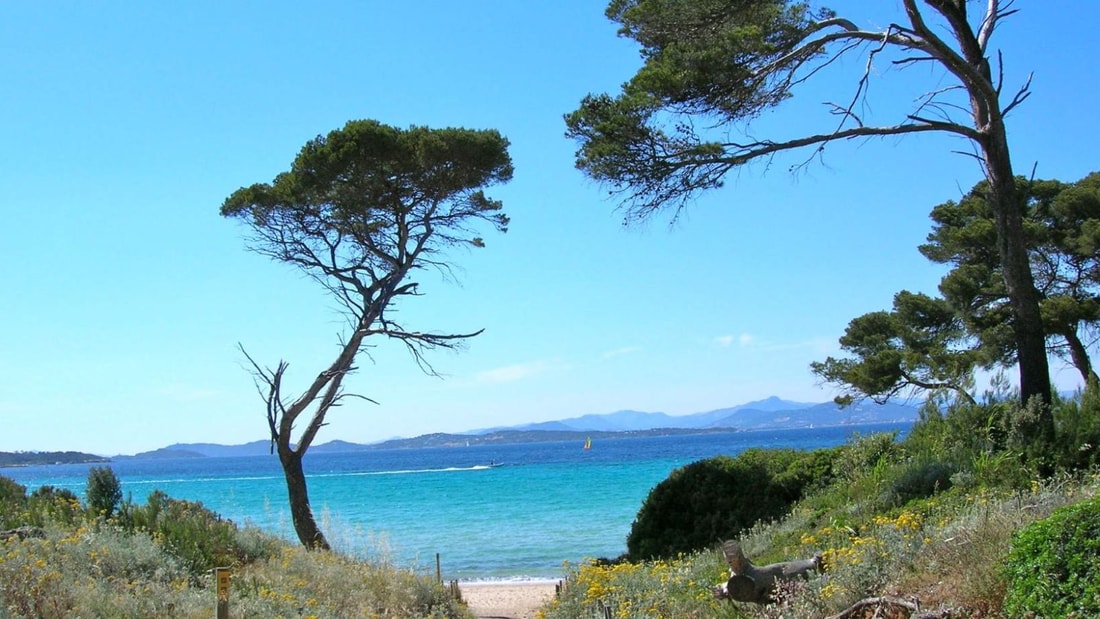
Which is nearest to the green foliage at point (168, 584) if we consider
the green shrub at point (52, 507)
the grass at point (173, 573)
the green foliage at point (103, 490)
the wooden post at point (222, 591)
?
the grass at point (173, 573)

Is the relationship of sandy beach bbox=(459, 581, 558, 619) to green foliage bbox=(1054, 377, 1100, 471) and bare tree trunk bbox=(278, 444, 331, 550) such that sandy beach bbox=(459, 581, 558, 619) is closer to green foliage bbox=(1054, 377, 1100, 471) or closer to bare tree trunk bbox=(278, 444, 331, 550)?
bare tree trunk bbox=(278, 444, 331, 550)

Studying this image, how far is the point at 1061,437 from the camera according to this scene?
8820 mm

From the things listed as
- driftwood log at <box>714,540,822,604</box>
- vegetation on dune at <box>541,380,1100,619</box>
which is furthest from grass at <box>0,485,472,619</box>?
driftwood log at <box>714,540,822,604</box>

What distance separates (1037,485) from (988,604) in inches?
107

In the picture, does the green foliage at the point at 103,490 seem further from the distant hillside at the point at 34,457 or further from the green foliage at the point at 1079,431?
the distant hillside at the point at 34,457

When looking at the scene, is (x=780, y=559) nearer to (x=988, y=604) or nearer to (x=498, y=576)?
(x=988, y=604)

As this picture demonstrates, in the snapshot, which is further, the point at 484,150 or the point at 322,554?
the point at 484,150

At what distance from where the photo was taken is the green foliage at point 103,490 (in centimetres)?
1062

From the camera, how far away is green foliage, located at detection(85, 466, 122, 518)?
34.9ft

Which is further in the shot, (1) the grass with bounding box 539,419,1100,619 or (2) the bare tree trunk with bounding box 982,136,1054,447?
(2) the bare tree trunk with bounding box 982,136,1054,447

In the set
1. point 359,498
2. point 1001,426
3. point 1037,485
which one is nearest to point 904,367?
point 1001,426

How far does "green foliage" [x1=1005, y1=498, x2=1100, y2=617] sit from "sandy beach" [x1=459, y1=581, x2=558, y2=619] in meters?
8.15

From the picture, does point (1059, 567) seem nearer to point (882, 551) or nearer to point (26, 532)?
point (882, 551)

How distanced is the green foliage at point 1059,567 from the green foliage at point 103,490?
30.5 feet
